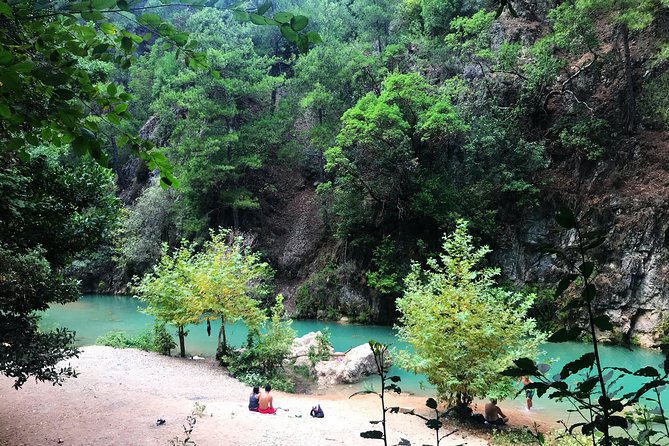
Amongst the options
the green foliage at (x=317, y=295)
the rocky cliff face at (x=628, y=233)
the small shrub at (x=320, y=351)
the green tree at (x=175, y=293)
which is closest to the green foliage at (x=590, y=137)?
the rocky cliff face at (x=628, y=233)

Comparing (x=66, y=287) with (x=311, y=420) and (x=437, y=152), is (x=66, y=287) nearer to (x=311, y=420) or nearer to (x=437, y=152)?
(x=311, y=420)

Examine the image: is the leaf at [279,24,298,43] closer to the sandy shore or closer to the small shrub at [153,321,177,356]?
the sandy shore

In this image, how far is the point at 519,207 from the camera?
16938mm

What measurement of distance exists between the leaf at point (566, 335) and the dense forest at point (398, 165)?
4.73 meters

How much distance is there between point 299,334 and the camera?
16.6 m

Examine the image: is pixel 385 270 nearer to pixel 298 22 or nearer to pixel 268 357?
pixel 268 357

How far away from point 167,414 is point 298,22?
26.0 ft

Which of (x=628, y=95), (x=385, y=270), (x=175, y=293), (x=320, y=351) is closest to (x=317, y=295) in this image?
(x=385, y=270)

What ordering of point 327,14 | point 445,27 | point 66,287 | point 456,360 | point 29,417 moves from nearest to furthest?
1. point 66,287
2. point 29,417
3. point 456,360
4. point 445,27
5. point 327,14

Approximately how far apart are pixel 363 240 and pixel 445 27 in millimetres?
10802

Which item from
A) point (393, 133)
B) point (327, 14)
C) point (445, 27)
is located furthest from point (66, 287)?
point (327, 14)

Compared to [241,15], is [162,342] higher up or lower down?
lower down

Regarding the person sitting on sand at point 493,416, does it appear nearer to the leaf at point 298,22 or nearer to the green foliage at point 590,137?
the leaf at point 298,22

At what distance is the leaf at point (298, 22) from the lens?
3.36ft
